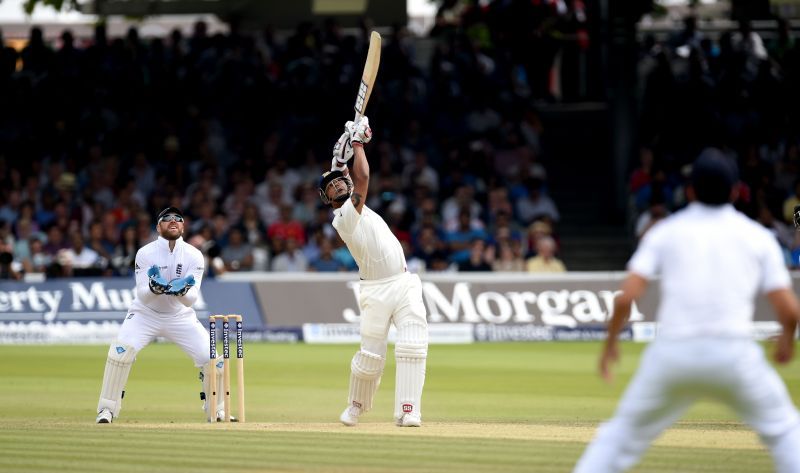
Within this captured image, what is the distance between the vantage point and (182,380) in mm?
14672

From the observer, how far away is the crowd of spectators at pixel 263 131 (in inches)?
845

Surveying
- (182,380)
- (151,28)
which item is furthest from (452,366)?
(151,28)

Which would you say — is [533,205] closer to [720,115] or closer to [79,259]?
[720,115]

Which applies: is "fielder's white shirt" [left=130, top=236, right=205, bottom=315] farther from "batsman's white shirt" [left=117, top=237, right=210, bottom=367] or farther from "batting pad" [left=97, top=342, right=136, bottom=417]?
"batting pad" [left=97, top=342, right=136, bottom=417]

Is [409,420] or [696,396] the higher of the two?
[696,396]

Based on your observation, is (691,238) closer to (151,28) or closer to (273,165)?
(273,165)

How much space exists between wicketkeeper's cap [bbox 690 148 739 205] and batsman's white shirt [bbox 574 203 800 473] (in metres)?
0.07

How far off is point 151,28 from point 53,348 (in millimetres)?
19697

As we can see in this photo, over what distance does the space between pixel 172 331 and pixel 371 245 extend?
1.95 m

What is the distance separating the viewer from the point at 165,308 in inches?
423

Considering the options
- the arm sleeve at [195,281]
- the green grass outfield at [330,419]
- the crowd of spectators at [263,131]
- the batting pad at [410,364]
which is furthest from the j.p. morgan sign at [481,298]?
the batting pad at [410,364]

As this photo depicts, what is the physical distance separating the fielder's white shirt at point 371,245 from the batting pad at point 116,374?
2.03 m

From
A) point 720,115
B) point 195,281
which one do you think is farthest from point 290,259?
point 195,281

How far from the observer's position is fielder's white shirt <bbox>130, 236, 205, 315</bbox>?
10.7 m
